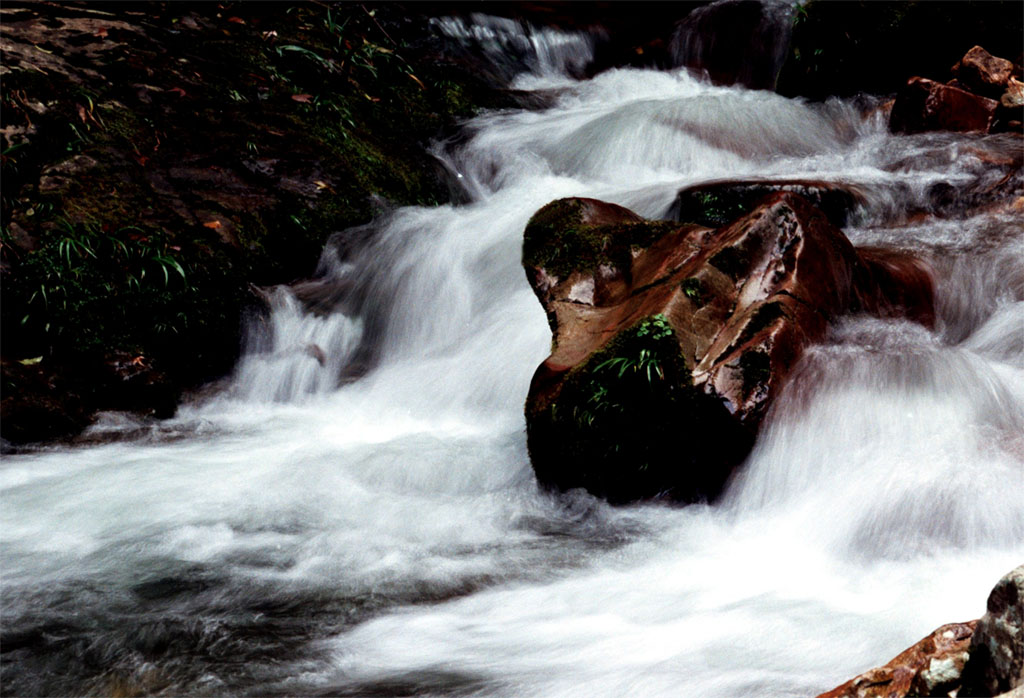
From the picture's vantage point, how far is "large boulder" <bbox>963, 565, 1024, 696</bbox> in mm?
1522

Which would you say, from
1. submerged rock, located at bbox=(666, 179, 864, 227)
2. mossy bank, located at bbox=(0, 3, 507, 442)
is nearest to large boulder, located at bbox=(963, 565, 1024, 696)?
submerged rock, located at bbox=(666, 179, 864, 227)

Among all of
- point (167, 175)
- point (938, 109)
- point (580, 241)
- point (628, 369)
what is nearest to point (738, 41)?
point (938, 109)

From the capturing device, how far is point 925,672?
1740 mm

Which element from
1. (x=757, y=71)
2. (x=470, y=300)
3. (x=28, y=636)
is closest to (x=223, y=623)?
(x=28, y=636)

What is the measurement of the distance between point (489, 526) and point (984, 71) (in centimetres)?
707

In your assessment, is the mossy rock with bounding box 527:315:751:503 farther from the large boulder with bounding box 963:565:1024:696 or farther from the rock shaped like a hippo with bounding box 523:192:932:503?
the large boulder with bounding box 963:565:1024:696

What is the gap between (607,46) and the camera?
12.9 metres

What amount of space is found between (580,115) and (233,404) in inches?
227

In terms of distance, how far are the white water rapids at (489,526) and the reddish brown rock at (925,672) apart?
0.72 metres

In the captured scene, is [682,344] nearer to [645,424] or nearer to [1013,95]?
[645,424]

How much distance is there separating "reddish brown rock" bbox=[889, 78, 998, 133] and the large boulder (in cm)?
751

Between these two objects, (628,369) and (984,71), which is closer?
(628,369)

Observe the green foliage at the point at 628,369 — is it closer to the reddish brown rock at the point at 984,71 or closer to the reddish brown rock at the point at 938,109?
the reddish brown rock at the point at 938,109

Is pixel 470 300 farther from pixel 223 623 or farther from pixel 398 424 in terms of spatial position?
pixel 223 623
